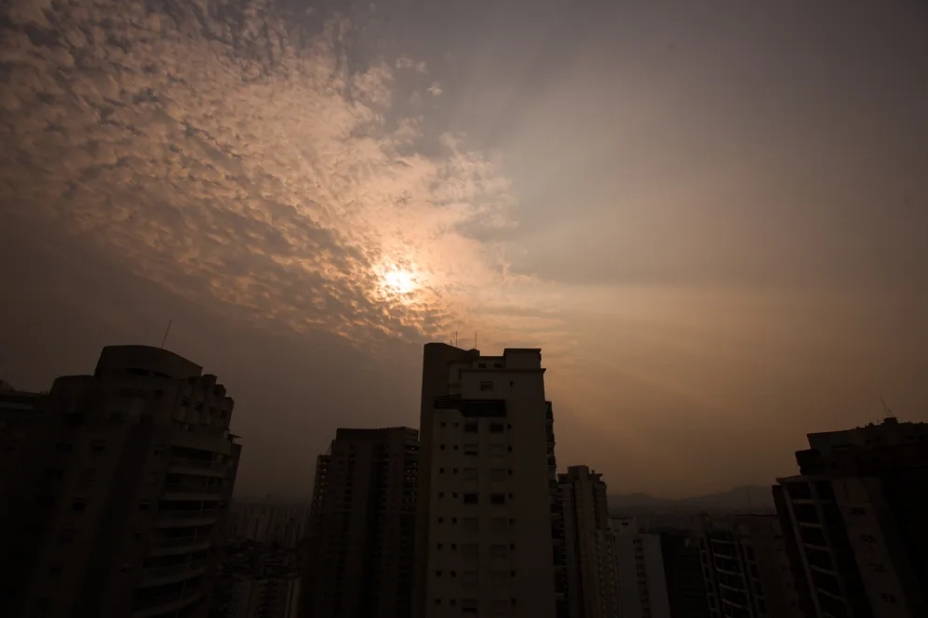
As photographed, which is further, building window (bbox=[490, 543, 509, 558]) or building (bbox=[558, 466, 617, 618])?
building (bbox=[558, 466, 617, 618])

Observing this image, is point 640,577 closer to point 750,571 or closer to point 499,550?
point 750,571

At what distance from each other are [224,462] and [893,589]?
4538cm

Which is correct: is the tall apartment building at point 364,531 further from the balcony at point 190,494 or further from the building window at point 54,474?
the building window at point 54,474

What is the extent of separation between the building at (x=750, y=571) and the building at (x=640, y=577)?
27208mm

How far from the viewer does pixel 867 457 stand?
90.0 feet

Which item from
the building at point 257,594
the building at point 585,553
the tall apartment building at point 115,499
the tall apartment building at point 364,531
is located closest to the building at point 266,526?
the building at point 257,594

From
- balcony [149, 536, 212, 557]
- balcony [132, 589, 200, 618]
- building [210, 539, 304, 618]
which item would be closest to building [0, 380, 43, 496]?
balcony [149, 536, 212, 557]

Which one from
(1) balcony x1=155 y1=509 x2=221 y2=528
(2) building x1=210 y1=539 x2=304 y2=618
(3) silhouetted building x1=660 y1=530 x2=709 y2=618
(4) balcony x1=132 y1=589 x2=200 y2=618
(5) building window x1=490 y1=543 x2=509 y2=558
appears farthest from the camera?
(3) silhouetted building x1=660 y1=530 x2=709 y2=618

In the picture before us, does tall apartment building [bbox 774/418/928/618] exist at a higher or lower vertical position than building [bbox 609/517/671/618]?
higher

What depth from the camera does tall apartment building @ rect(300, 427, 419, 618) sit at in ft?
188

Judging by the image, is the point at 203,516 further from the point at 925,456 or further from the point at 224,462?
the point at 925,456

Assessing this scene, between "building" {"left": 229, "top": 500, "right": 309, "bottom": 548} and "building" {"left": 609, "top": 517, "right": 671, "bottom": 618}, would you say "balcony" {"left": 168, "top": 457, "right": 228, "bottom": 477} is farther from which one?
"building" {"left": 229, "top": 500, "right": 309, "bottom": 548}

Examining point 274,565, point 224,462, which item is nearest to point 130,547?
point 224,462

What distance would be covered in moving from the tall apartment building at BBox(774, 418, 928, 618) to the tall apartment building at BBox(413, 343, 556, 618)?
60.3ft
